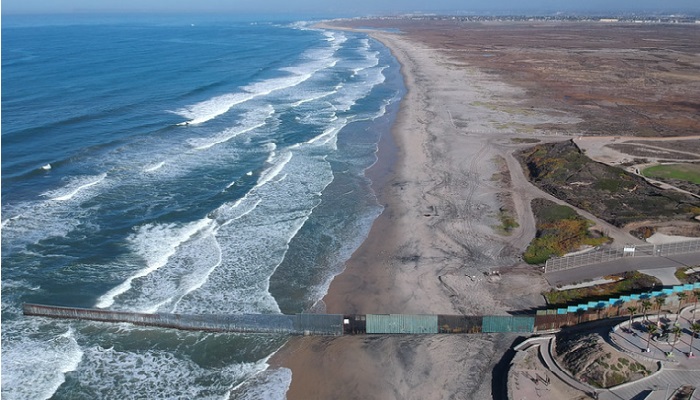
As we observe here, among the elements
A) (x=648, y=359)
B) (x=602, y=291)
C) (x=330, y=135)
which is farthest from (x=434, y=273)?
(x=330, y=135)

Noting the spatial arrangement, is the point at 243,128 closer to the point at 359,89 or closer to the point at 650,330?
the point at 359,89

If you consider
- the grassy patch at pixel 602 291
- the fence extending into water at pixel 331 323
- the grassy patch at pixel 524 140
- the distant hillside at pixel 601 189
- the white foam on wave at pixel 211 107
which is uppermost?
the white foam on wave at pixel 211 107

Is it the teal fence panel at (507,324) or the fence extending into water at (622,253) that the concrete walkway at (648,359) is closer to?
the teal fence panel at (507,324)

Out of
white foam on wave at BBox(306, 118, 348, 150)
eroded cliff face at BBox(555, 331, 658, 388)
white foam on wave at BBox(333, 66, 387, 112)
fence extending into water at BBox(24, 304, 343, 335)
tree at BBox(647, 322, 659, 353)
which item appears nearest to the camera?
eroded cliff face at BBox(555, 331, 658, 388)

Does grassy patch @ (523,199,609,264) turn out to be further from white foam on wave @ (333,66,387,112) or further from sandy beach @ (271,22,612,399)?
white foam on wave @ (333,66,387,112)

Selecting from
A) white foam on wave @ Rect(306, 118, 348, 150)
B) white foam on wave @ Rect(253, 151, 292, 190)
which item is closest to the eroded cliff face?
white foam on wave @ Rect(253, 151, 292, 190)

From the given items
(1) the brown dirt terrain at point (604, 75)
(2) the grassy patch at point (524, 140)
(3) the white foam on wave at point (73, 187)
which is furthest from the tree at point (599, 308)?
(3) the white foam on wave at point (73, 187)
